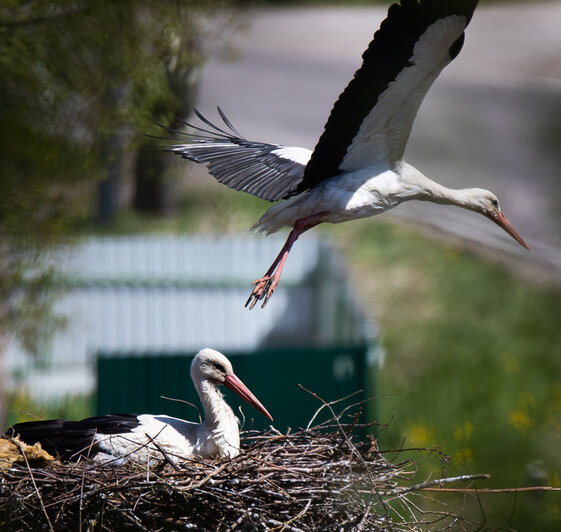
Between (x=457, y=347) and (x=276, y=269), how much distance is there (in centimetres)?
696

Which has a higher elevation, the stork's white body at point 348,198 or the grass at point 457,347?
the stork's white body at point 348,198

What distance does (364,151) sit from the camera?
4.19 metres

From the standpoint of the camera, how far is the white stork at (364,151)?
12.3 feet

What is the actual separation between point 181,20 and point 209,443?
3.33 metres

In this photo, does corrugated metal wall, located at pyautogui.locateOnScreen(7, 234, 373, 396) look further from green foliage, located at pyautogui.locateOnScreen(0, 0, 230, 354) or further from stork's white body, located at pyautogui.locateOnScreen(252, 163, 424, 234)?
stork's white body, located at pyautogui.locateOnScreen(252, 163, 424, 234)

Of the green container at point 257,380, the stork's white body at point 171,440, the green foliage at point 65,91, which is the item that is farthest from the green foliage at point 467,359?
the green foliage at point 65,91

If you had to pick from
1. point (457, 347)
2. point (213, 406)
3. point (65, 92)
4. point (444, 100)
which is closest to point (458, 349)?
point (457, 347)

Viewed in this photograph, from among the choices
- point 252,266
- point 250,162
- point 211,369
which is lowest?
point 211,369

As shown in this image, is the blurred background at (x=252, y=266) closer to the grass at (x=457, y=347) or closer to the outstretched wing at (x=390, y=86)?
the grass at (x=457, y=347)

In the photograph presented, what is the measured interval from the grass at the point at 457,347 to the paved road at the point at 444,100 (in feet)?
Answer: 2.28

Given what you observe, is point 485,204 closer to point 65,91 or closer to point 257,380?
point 257,380

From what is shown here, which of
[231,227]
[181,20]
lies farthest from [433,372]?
[181,20]

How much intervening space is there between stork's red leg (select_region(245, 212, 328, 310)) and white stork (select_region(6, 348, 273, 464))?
1.93ft

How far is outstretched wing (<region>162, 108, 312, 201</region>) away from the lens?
4.38 meters
